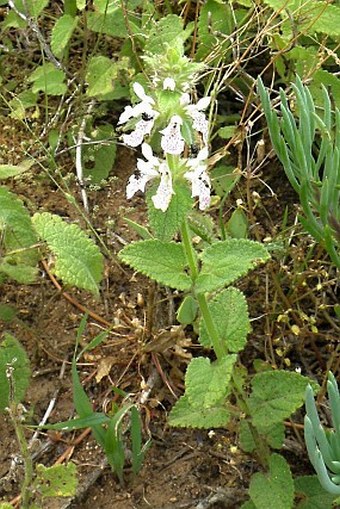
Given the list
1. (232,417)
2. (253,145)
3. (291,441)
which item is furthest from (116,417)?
(253,145)

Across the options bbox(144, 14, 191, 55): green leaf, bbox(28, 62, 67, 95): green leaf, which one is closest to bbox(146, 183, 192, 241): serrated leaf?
bbox(144, 14, 191, 55): green leaf

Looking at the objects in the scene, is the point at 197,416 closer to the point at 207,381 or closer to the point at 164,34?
the point at 207,381

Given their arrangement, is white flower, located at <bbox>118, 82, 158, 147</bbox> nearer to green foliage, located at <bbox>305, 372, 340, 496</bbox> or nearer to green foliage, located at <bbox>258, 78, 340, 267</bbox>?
green foliage, located at <bbox>258, 78, 340, 267</bbox>

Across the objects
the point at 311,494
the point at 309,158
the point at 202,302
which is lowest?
the point at 311,494

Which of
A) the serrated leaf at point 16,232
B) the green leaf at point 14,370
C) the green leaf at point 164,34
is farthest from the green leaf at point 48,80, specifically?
the green leaf at point 14,370

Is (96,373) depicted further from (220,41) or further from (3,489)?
(220,41)

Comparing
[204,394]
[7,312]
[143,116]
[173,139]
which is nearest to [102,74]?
[7,312]
